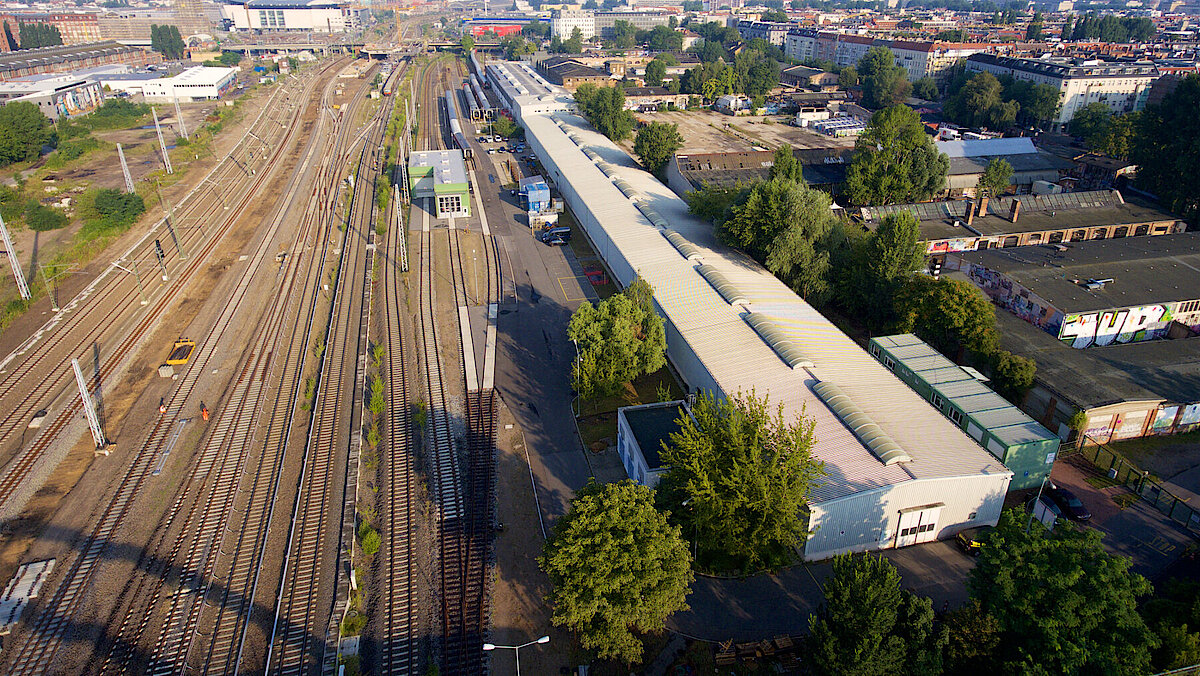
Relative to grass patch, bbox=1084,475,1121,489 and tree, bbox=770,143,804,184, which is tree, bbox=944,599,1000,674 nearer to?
grass patch, bbox=1084,475,1121,489

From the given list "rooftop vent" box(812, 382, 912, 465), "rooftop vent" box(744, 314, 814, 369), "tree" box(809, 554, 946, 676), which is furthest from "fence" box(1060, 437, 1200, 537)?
"tree" box(809, 554, 946, 676)

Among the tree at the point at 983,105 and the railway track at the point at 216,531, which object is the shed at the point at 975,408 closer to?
the railway track at the point at 216,531

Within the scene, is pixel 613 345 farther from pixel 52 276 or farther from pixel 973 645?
pixel 52 276

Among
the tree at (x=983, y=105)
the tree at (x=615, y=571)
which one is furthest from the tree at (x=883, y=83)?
the tree at (x=615, y=571)

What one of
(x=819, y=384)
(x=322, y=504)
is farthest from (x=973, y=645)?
(x=322, y=504)

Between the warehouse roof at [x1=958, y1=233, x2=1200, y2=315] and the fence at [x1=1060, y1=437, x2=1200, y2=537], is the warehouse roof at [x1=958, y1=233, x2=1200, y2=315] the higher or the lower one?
the higher one

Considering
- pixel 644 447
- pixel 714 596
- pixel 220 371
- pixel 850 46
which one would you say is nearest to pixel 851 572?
pixel 714 596

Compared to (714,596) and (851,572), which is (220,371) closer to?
(714,596)
